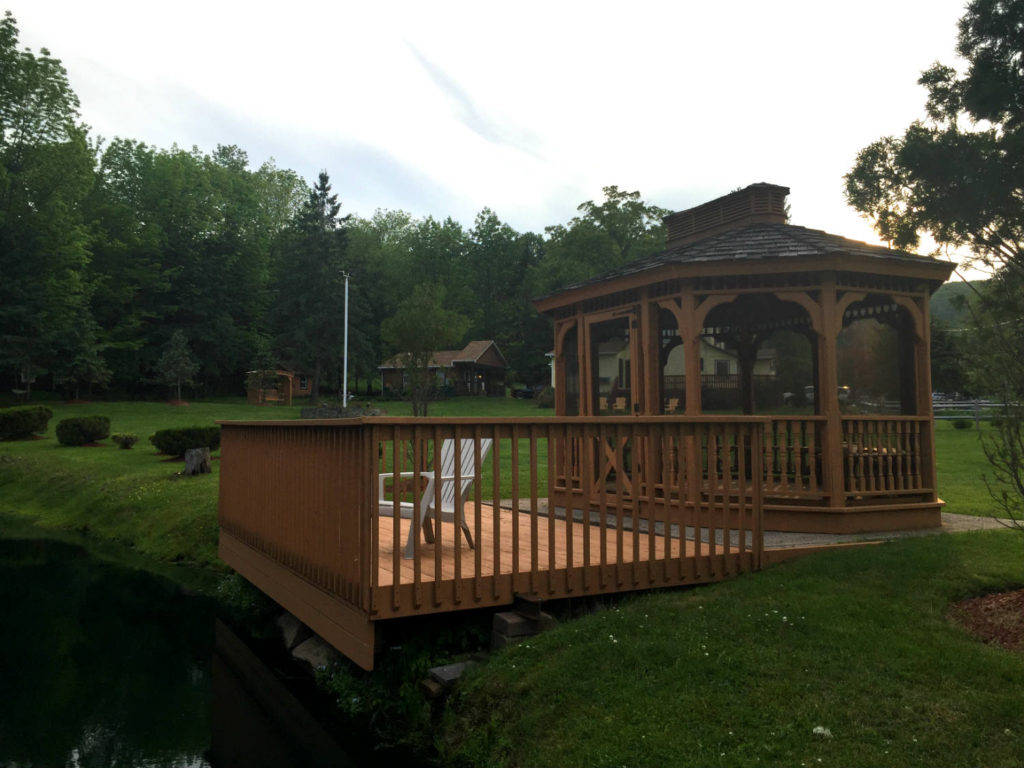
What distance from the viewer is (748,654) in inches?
148

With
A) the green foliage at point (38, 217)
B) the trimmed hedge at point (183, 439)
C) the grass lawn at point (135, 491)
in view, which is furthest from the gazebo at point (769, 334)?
the green foliage at point (38, 217)

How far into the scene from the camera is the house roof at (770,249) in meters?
7.28

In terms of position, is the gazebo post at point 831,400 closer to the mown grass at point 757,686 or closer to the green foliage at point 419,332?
the mown grass at point 757,686

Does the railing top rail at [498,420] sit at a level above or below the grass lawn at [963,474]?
above

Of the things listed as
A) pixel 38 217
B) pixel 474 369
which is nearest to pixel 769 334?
pixel 38 217

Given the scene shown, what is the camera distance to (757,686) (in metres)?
3.48

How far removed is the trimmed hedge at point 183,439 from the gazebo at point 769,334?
10.1 m

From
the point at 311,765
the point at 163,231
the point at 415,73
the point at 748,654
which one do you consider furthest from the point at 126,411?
the point at 748,654

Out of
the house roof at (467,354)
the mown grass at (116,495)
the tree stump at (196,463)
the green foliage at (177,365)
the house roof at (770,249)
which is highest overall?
the house roof at (467,354)

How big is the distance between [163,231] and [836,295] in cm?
4271

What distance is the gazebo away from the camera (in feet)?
23.5

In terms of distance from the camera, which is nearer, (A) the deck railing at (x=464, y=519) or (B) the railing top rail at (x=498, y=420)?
(B) the railing top rail at (x=498, y=420)

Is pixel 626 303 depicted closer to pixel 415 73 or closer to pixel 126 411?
pixel 415 73

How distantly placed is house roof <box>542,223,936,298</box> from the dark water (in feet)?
17.8
